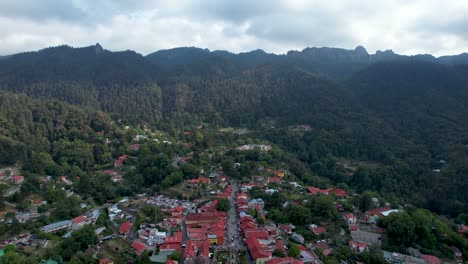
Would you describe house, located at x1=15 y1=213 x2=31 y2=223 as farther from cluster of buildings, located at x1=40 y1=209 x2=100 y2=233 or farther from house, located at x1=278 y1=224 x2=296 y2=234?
Result: house, located at x1=278 y1=224 x2=296 y2=234

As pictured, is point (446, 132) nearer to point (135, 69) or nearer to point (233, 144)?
point (233, 144)

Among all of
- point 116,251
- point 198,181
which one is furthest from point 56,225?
point 198,181

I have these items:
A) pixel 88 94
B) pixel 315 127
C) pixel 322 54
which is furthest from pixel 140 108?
pixel 322 54

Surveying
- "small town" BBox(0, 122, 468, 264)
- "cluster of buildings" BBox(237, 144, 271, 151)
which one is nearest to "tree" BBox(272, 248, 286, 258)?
"small town" BBox(0, 122, 468, 264)

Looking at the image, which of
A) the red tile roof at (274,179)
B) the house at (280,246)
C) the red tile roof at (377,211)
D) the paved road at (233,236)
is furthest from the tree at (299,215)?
the red tile roof at (274,179)

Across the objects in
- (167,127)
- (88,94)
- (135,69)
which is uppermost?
(135,69)
